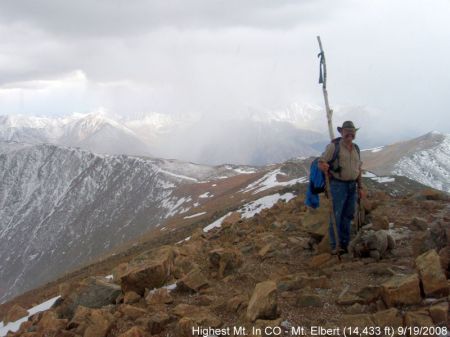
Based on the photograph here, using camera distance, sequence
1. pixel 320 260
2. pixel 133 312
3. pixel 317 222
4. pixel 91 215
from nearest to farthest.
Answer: pixel 133 312 → pixel 320 260 → pixel 317 222 → pixel 91 215

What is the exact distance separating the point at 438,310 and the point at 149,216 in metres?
133

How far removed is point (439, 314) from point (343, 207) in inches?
190

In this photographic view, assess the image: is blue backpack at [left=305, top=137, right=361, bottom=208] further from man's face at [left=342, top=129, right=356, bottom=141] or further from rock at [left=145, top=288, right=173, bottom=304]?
rock at [left=145, top=288, right=173, bottom=304]

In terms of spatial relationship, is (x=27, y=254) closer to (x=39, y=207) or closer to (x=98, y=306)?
(x=39, y=207)

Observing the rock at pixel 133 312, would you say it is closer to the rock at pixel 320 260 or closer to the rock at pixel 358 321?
the rock at pixel 358 321

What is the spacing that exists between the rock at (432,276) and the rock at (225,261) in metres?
4.24

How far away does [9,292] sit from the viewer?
146m

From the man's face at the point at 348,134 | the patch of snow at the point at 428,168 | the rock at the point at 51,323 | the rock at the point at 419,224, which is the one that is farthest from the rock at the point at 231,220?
the patch of snow at the point at 428,168

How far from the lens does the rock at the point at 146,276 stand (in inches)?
380

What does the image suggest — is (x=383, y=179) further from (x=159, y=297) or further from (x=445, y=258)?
(x=159, y=297)

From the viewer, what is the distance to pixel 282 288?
8.57 m

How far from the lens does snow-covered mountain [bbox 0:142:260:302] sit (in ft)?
468

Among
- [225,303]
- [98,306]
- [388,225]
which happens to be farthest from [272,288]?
[388,225]

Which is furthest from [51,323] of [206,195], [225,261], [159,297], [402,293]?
[206,195]
